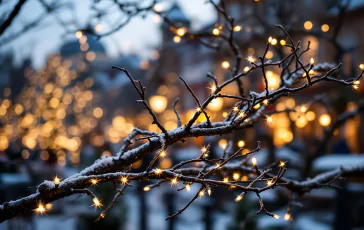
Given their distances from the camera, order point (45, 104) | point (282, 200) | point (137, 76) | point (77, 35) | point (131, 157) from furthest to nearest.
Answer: point (137, 76)
point (45, 104)
point (282, 200)
point (77, 35)
point (131, 157)

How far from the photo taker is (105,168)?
380 centimetres

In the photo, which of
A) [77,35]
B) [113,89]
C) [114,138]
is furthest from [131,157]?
[113,89]

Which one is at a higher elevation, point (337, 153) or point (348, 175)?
point (337, 153)

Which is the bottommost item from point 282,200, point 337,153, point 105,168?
point 105,168

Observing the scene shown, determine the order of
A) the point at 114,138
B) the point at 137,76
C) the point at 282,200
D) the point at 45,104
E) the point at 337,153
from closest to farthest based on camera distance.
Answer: the point at 282,200
the point at 337,153
the point at 45,104
the point at 137,76
the point at 114,138

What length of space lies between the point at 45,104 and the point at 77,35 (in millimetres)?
16510

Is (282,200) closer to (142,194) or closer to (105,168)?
(142,194)

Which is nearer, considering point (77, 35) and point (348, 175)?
point (348, 175)

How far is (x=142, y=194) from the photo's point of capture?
41.4ft

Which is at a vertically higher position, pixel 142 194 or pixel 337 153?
pixel 337 153

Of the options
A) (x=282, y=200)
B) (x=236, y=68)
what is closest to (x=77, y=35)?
(x=236, y=68)

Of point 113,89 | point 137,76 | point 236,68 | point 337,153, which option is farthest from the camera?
point 113,89

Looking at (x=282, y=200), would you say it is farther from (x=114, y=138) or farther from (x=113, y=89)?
(x=113, y=89)

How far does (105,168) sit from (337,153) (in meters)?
17.6
